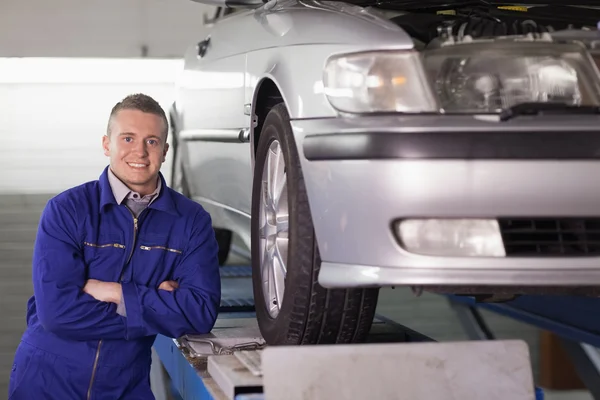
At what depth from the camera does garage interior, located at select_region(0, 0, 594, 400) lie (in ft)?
22.4

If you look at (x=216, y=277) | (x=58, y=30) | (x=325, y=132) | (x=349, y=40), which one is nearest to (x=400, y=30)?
(x=349, y=40)

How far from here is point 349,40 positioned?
2258 mm

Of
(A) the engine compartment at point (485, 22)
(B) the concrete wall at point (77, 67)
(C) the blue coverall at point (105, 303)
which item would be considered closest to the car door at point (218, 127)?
(C) the blue coverall at point (105, 303)

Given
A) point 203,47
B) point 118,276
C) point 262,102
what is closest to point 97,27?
point 203,47

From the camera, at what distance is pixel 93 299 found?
8.45 feet

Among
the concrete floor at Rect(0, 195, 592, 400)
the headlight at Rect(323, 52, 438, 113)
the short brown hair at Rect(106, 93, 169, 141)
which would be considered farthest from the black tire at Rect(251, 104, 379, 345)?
the concrete floor at Rect(0, 195, 592, 400)

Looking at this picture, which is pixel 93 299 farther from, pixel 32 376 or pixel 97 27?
pixel 97 27

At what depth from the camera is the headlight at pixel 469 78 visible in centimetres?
216

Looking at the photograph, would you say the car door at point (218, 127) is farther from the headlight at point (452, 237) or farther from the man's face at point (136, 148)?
the headlight at point (452, 237)

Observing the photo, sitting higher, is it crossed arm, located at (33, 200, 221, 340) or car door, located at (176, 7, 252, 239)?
car door, located at (176, 7, 252, 239)

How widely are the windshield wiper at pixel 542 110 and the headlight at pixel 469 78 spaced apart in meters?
0.05

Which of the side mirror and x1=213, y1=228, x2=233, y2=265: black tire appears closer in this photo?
the side mirror

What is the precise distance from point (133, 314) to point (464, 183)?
1.00m

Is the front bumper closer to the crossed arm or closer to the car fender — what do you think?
the car fender
